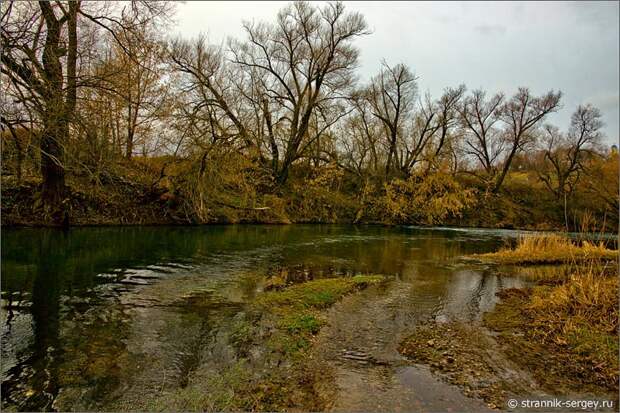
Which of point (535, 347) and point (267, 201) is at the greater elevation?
point (267, 201)

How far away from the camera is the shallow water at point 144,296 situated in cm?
512

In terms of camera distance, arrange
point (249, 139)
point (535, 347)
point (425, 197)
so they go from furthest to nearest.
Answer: point (425, 197), point (249, 139), point (535, 347)

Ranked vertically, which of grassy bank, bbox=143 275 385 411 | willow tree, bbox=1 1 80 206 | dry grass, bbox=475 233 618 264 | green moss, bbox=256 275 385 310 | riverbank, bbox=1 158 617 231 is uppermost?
willow tree, bbox=1 1 80 206

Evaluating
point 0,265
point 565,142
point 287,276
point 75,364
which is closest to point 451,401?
point 75,364

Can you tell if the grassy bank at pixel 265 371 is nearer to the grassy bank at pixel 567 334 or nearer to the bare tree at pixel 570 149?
the grassy bank at pixel 567 334

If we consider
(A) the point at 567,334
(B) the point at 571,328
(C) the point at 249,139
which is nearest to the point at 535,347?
(A) the point at 567,334

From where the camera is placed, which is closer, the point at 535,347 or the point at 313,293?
the point at 535,347

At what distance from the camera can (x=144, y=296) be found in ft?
29.5

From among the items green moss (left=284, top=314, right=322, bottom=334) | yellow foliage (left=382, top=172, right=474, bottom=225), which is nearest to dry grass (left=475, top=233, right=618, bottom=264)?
green moss (left=284, top=314, right=322, bottom=334)

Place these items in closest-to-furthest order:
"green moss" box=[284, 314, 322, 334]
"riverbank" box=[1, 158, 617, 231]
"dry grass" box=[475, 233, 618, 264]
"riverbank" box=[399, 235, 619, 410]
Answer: "riverbank" box=[399, 235, 619, 410] → "green moss" box=[284, 314, 322, 334] → "dry grass" box=[475, 233, 618, 264] → "riverbank" box=[1, 158, 617, 231]

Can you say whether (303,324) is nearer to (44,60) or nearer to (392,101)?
(44,60)

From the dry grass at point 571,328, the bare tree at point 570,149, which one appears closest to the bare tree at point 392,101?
the bare tree at point 570,149

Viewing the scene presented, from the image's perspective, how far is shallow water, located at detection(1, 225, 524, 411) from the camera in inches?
202

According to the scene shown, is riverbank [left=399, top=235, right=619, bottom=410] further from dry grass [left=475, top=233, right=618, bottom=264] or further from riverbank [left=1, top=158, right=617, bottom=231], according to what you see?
dry grass [left=475, top=233, right=618, bottom=264]
